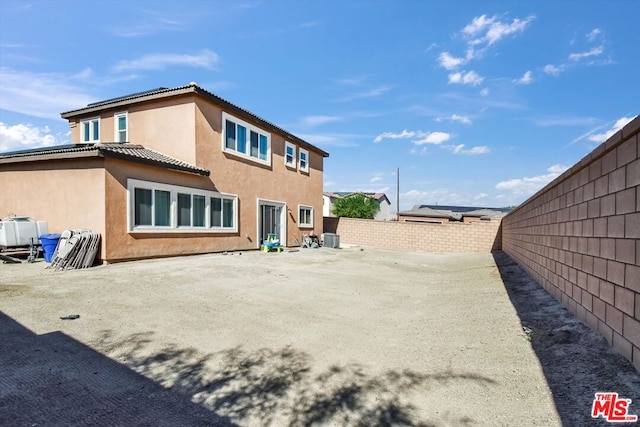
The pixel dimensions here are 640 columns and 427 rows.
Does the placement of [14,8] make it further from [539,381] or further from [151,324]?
[539,381]

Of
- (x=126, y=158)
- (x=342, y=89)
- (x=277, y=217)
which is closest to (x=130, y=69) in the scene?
(x=126, y=158)

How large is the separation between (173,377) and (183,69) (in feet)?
51.9

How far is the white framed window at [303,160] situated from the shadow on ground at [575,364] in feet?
57.4

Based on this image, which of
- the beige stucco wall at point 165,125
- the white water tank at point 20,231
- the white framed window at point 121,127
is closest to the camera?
the white water tank at point 20,231

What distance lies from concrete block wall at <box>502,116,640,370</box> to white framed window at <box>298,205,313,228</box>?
16187 millimetres

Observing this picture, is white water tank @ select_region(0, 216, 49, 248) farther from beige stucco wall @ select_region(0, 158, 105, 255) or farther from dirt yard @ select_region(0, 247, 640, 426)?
dirt yard @ select_region(0, 247, 640, 426)

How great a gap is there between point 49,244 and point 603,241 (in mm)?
12262

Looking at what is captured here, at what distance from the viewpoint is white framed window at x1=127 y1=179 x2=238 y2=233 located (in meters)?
11.2

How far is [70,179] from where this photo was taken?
10.6m

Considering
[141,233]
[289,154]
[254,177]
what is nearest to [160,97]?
[254,177]

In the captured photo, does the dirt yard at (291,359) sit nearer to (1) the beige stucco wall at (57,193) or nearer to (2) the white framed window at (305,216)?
(1) the beige stucco wall at (57,193)

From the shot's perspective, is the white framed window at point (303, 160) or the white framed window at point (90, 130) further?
the white framed window at point (303, 160)

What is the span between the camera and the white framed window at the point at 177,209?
36.7ft

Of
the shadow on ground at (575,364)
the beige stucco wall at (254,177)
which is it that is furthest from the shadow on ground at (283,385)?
the beige stucco wall at (254,177)
